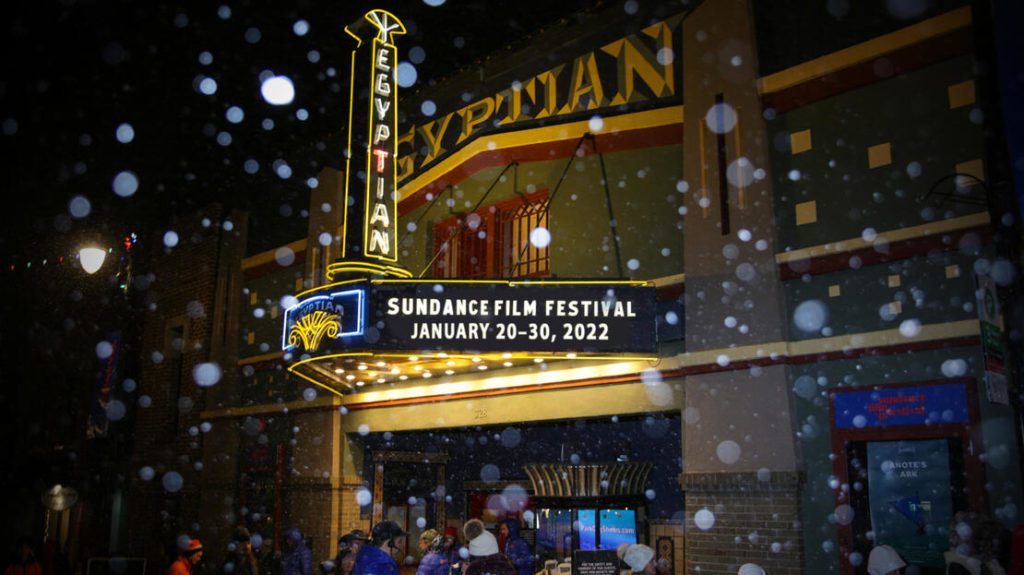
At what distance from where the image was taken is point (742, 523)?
9992 mm

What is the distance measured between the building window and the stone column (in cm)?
311

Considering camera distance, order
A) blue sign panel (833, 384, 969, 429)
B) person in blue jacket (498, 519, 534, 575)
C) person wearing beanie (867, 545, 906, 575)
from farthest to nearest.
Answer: person in blue jacket (498, 519, 534, 575) < blue sign panel (833, 384, 969, 429) < person wearing beanie (867, 545, 906, 575)

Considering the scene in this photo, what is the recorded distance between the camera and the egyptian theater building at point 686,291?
9.07m

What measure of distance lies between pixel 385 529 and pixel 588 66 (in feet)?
25.6

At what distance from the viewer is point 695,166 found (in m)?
11.4

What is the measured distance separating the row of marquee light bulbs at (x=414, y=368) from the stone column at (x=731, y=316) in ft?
6.52

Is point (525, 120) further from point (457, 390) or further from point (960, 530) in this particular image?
point (960, 530)

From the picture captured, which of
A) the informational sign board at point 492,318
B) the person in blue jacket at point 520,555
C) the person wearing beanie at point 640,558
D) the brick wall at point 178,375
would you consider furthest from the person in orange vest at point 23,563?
the person wearing beanie at point 640,558

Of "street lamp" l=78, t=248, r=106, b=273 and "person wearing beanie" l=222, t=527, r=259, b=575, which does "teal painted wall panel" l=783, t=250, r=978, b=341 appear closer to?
"person wearing beanie" l=222, t=527, r=259, b=575

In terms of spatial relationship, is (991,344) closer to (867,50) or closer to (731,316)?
(731,316)

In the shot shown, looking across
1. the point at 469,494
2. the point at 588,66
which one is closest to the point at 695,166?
the point at 588,66

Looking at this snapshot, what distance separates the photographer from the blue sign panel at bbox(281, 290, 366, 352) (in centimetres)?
1129

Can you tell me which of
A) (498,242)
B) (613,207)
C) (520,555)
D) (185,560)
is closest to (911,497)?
(613,207)

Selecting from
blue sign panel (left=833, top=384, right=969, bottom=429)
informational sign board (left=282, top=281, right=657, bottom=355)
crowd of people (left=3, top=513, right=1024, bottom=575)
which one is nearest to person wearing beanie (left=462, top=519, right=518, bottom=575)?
crowd of people (left=3, top=513, right=1024, bottom=575)
